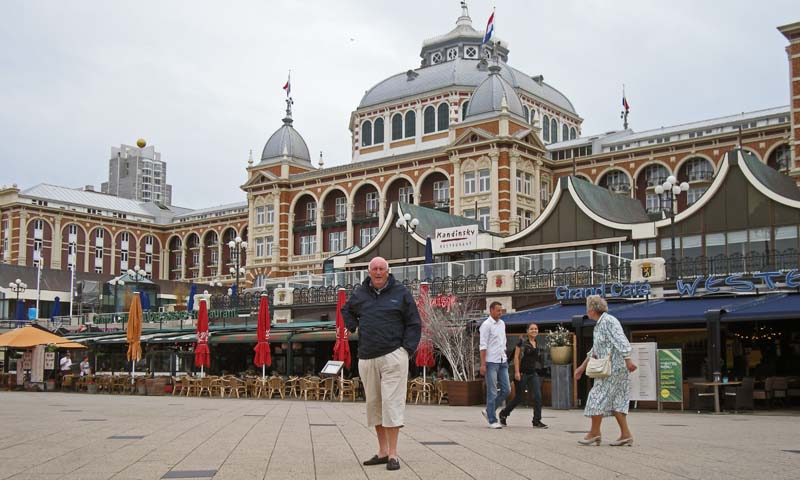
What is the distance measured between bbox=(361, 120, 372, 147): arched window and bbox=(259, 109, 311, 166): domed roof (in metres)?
4.94

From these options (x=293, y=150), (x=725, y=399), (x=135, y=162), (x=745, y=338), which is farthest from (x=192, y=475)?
(x=135, y=162)

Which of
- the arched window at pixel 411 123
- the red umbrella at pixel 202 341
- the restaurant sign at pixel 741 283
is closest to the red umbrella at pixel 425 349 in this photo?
the restaurant sign at pixel 741 283

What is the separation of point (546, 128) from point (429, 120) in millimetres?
10799

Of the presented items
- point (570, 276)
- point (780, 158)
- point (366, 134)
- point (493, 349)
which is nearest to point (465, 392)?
point (493, 349)

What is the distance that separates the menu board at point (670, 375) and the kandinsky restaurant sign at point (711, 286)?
493 cm

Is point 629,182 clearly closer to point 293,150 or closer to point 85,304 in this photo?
point 293,150

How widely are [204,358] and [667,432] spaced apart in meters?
21.1

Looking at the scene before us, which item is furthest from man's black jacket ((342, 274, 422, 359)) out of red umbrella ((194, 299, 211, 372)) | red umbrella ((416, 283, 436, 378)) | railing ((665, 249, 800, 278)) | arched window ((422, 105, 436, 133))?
arched window ((422, 105, 436, 133))

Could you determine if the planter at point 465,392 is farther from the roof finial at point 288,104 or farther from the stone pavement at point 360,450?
the roof finial at point 288,104

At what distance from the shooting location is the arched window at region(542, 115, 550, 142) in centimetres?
7738

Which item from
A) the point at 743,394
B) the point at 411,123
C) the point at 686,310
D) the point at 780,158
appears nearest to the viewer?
the point at 743,394

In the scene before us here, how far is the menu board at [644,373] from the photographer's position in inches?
816

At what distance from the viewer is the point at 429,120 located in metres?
74.1

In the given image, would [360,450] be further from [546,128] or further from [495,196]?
[546,128]
